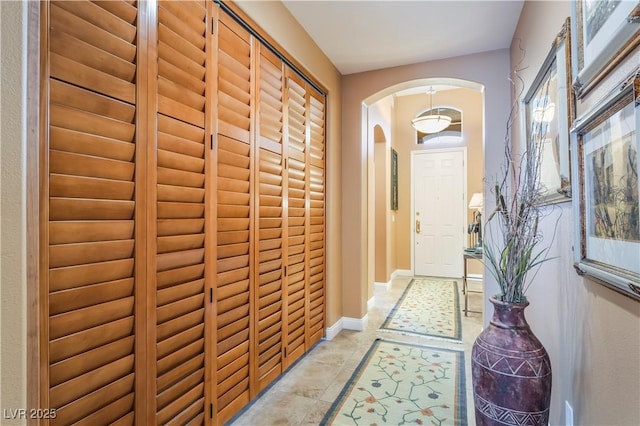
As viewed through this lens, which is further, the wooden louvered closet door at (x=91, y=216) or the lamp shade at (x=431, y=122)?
the lamp shade at (x=431, y=122)

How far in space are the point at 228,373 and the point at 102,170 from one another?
1.29 metres

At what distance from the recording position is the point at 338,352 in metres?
2.90

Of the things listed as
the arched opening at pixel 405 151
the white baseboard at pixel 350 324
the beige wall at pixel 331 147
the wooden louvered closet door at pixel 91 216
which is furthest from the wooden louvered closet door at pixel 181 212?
the arched opening at pixel 405 151

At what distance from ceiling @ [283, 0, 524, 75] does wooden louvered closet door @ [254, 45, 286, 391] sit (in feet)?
1.87

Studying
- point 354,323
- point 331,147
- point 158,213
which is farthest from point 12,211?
point 354,323

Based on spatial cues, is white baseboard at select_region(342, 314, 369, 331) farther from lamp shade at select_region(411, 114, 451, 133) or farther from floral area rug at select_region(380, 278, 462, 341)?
lamp shade at select_region(411, 114, 451, 133)

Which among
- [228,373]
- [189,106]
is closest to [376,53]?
[189,106]

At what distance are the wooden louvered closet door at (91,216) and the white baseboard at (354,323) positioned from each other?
2.46 meters

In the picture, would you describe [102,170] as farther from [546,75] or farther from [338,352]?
[338,352]

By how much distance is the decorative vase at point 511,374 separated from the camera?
1.22 metres

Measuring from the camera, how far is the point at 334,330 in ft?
10.8

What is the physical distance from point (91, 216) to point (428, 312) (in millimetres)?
3815

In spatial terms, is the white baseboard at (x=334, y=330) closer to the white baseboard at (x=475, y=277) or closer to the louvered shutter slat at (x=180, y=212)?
the louvered shutter slat at (x=180, y=212)

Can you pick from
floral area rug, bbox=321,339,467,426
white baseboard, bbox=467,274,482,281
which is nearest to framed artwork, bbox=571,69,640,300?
floral area rug, bbox=321,339,467,426
